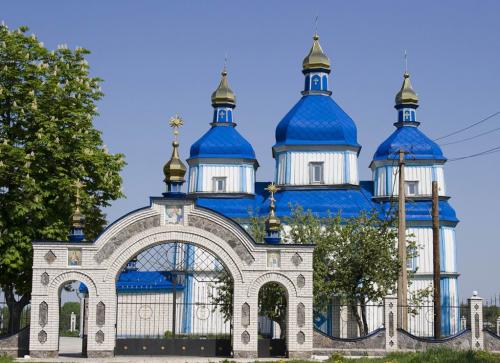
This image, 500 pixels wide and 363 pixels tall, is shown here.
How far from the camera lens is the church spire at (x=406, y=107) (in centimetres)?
4478

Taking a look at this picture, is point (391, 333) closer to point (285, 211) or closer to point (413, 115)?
point (285, 211)

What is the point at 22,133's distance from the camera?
25.7 meters

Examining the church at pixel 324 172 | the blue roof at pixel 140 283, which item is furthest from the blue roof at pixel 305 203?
the blue roof at pixel 140 283

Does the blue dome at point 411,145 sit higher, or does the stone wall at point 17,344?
the blue dome at point 411,145

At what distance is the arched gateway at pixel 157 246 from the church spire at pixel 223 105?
22765 millimetres

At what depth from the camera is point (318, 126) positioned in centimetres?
4191

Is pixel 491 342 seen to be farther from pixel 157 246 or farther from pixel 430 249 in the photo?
pixel 430 249

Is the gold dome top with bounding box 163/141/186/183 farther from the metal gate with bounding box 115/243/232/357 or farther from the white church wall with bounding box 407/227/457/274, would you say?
the white church wall with bounding box 407/227/457/274

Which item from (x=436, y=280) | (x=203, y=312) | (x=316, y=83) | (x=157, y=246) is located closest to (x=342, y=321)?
(x=203, y=312)

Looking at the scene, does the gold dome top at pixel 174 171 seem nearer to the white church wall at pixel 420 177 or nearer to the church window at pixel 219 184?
the church window at pixel 219 184

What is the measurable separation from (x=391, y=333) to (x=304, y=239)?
8.69 meters

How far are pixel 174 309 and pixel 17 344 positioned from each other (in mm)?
4096

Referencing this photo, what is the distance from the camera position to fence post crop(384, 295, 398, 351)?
24.0 metres

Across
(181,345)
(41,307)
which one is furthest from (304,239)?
(41,307)
